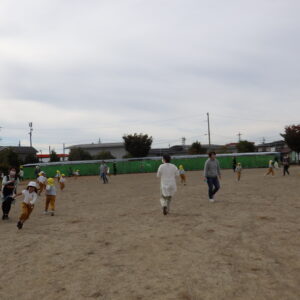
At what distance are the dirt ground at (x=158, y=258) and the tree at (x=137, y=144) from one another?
5895 centimetres

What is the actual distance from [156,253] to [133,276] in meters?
1.00

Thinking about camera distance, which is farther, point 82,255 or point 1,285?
point 82,255

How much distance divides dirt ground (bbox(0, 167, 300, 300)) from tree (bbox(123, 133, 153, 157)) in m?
58.9

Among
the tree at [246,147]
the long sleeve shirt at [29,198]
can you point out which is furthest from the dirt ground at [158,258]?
the tree at [246,147]

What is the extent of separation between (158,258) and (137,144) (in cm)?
6273

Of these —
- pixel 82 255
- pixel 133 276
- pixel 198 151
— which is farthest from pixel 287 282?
pixel 198 151

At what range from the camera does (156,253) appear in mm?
5211

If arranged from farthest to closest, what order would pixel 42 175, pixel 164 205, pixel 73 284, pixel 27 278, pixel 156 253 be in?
pixel 42 175 → pixel 164 205 → pixel 156 253 → pixel 27 278 → pixel 73 284

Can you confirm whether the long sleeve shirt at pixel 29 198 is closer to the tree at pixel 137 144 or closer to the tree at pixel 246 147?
the tree at pixel 137 144

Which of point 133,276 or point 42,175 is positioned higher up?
point 42,175

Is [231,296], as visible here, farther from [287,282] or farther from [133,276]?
[133,276]

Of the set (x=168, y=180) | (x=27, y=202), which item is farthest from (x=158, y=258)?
(x=27, y=202)

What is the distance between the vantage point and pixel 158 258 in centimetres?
495

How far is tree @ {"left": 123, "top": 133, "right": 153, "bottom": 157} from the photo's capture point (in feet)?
222
